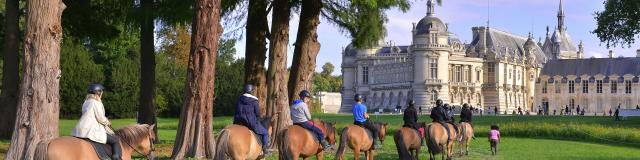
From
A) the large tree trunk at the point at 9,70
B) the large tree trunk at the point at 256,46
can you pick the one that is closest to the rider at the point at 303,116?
the large tree trunk at the point at 256,46

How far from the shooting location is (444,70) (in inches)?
3844

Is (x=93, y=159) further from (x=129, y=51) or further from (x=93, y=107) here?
(x=129, y=51)

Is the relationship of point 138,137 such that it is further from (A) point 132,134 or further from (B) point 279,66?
(B) point 279,66

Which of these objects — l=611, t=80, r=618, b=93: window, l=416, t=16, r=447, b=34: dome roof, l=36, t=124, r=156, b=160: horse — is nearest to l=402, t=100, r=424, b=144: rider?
l=36, t=124, r=156, b=160: horse

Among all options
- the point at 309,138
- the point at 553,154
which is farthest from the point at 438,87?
the point at 309,138

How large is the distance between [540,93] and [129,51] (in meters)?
68.7

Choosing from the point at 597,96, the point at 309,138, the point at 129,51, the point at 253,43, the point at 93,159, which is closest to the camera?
the point at 93,159

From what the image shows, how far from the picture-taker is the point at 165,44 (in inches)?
2518

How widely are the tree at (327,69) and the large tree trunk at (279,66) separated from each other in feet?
397

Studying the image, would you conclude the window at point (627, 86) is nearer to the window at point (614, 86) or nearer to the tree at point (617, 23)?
the window at point (614, 86)

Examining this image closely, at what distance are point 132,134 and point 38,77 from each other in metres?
2.28

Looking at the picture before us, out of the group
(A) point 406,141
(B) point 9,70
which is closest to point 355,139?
(A) point 406,141

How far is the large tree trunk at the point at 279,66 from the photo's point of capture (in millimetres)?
19547

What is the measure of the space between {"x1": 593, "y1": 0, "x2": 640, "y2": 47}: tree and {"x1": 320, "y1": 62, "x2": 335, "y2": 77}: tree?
312 feet
